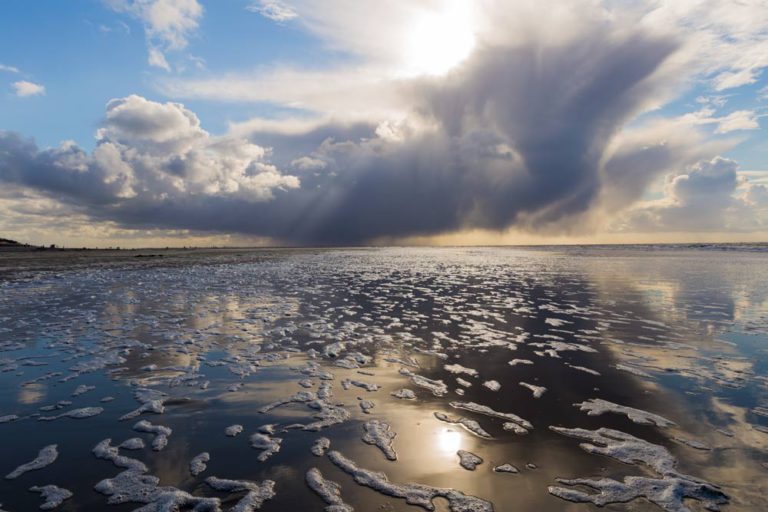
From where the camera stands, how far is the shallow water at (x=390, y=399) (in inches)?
219

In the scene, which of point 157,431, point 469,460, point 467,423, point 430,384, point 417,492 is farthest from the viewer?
point 430,384

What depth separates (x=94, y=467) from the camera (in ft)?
19.2

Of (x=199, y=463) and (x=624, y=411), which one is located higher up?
(x=624, y=411)

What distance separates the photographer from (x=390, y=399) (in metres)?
8.60

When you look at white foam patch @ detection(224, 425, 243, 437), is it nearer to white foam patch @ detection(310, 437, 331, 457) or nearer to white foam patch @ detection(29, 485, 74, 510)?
white foam patch @ detection(310, 437, 331, 457)

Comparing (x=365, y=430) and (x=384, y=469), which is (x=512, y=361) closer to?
(x=365, y=430)

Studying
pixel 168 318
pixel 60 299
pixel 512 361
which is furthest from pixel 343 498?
pixel 60 299

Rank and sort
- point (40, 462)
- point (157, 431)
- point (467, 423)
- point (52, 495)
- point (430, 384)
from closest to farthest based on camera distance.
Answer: point (52, 495) < point (40, 462) < point (157, 431) < point (467, 423) < point (430, 384)

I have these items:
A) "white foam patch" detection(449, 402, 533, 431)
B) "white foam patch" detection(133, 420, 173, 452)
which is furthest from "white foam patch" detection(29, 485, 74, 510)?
"white foam patch" detection(449, 402, 533, 431)

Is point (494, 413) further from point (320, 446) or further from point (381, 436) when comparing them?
point (320, 446)

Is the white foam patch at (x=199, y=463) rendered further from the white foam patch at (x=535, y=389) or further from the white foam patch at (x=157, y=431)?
the white foam patch at (x=535, y=389)

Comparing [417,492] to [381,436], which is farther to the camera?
[381,436]

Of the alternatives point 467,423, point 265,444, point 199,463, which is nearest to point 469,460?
point 467,423

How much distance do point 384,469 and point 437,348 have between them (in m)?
6.81
